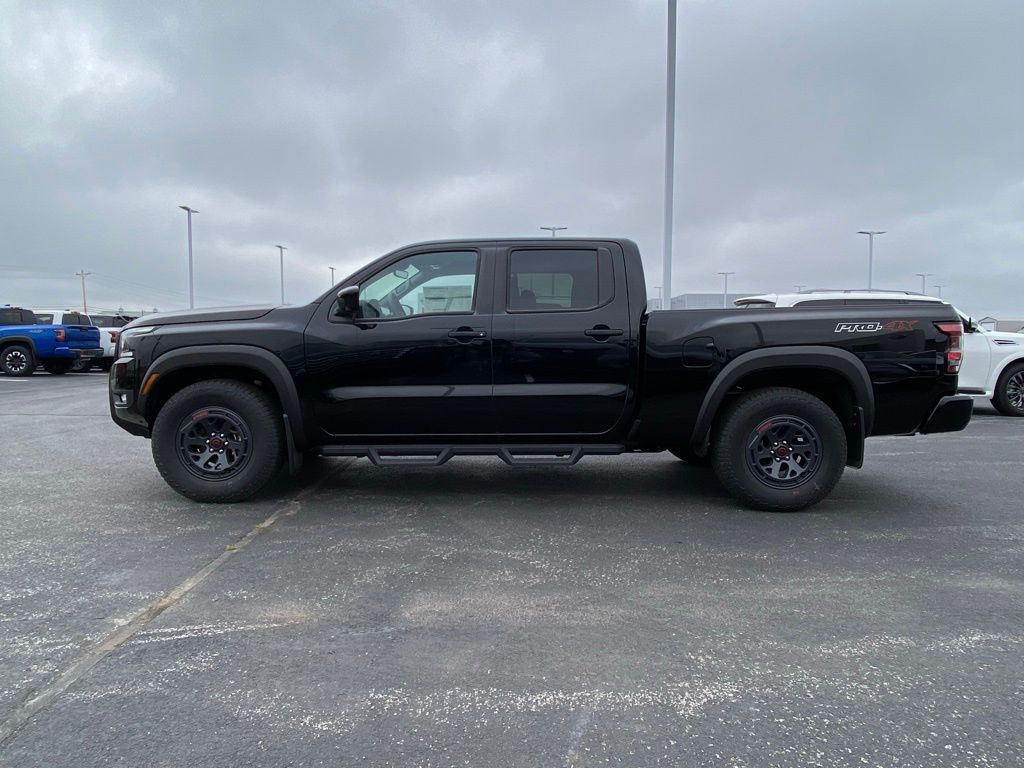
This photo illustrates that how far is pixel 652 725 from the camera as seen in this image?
7.40 ft

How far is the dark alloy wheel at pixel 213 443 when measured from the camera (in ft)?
15.7

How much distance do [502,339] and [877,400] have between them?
268 cm

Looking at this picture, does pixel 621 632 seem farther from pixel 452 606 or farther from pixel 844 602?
pixel 844 602

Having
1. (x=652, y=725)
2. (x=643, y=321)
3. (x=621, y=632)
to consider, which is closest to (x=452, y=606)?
(x=621, y=632)

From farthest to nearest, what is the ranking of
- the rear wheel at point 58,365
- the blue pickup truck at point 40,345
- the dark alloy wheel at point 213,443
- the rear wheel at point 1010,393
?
1. the rear wheel at point 58,365
2. the blue pickup truck at point 40,345
3. the rear wheel at point 1010,393
4. the dark alloy wheel at point 213,443

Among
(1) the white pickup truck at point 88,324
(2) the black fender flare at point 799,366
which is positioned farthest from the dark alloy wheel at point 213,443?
(1) the white pickup truck at point 88,324

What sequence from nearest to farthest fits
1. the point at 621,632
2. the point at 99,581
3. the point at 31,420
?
the point at 621,632 → the point at 99,581 → the point at 31,420

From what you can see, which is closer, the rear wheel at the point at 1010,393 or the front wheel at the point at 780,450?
the front wheel at the point at 780,450

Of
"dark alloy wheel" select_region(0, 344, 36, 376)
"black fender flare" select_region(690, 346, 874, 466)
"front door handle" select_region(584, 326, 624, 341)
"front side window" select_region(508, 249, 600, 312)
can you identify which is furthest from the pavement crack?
"dark alloy wheel" select_region(0, 344, 36, 376)

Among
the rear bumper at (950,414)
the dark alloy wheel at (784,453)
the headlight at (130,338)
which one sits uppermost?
the headlight at (130,338)

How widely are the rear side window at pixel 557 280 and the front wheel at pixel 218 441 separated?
6.57 ft

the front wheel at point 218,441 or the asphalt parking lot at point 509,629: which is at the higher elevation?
the front wheel at point 218,441

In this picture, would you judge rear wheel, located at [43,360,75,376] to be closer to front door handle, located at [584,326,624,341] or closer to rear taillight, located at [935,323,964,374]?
front door handle, located at [584,326,624,341]

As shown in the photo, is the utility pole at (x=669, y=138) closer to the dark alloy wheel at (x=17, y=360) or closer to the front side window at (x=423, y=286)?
the front side window at (x=423, y=286)
